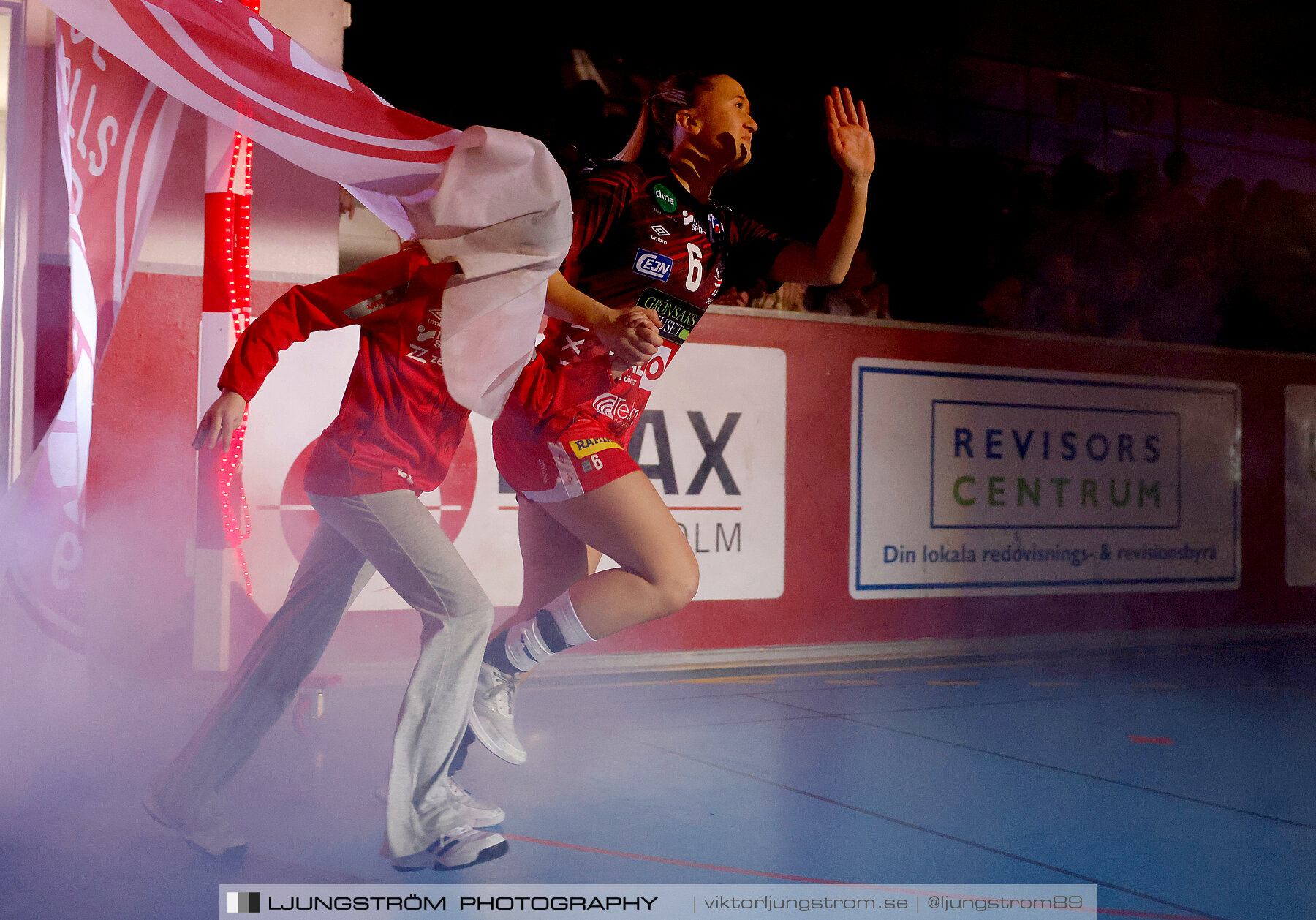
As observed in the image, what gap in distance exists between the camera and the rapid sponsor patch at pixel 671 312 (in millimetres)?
2643

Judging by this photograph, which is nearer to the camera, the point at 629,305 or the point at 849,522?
the point at 629,305

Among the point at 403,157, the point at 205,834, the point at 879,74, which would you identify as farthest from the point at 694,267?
the point at 879,74

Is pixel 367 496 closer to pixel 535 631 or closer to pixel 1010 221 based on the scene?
pixel 535 631

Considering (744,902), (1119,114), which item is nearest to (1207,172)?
(1119,114)

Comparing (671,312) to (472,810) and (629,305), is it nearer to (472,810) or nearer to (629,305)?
(629,305)

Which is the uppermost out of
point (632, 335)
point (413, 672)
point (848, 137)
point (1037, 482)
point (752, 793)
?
point (848, 137)

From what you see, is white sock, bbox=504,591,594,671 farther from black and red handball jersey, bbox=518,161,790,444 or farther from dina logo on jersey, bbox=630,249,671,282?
dina logo on jersey, bbox=630,249,671,282

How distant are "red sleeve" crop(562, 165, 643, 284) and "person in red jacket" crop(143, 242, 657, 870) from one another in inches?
15.6

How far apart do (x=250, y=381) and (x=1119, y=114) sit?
8194 mm

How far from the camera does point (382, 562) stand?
83.1 inches

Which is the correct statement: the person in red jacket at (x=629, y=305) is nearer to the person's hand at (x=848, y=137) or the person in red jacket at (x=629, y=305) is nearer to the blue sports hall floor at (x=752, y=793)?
the person's hand at (x=848, y=137)

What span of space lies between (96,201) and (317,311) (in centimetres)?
136

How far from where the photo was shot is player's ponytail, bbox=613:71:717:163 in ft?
9.00

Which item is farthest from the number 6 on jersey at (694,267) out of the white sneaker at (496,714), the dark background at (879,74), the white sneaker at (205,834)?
→ the dark background at (879,74)
